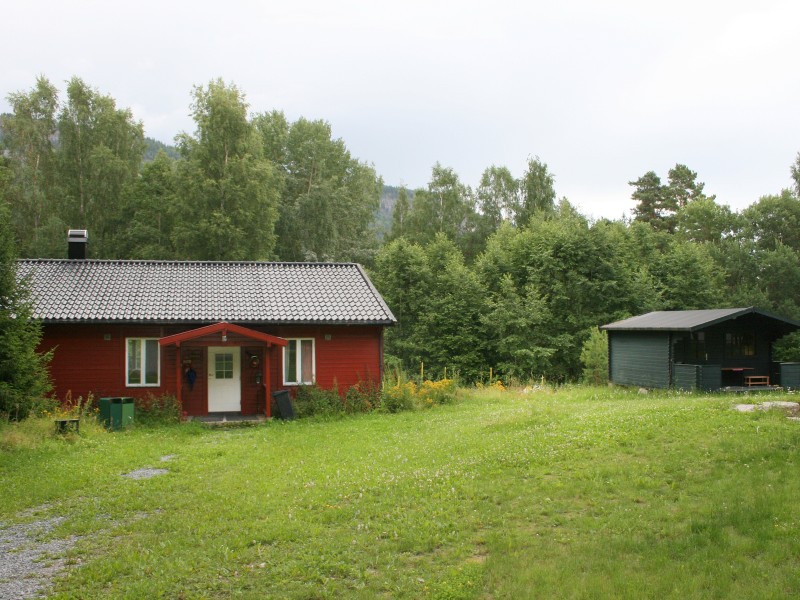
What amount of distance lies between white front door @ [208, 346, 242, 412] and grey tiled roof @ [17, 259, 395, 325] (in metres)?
1.18

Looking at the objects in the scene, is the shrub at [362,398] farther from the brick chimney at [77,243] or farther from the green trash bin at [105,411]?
the brick chimney at [77,243]

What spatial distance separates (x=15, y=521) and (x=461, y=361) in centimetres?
2533

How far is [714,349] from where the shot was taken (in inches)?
823

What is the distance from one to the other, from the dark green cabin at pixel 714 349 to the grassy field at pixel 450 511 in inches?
277

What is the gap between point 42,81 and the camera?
122 feet

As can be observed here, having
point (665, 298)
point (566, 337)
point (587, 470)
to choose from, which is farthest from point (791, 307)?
point (587, 470)

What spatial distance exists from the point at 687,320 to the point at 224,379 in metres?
13.9

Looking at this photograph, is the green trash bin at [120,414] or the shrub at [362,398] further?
the shrub at [362,398]

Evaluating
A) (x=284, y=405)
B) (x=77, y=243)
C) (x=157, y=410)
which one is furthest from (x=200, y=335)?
(x=77, y=243)

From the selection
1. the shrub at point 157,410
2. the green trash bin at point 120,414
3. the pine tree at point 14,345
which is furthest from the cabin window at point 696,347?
the pine tree at point 14,345

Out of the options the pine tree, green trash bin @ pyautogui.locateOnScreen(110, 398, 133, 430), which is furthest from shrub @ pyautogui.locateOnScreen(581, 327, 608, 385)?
the pine tree

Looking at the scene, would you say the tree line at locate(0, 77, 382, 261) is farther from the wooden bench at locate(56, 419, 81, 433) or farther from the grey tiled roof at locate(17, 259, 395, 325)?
the wooden bench at locate(56, 419, 81, 433)

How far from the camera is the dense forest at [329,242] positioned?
108 feet

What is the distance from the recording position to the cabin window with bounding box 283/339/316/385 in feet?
64.5
